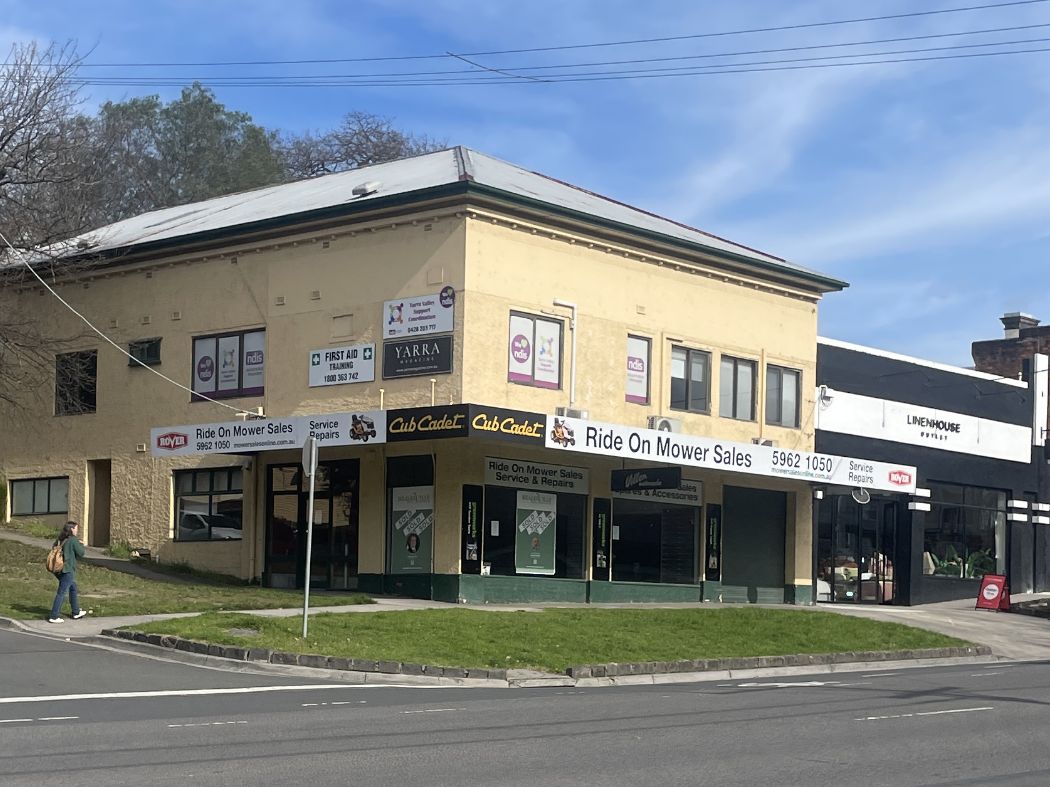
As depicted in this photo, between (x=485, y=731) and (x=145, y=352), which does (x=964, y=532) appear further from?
(x=485, y=731)

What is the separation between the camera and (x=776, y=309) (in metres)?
34.5

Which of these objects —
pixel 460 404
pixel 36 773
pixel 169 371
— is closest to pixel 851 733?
pixel 36 773

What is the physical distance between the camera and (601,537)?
31188mm

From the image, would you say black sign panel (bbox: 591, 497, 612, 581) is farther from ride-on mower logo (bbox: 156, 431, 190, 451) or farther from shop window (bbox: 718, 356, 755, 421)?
ride-on mower logo (bbox: 156, 431, 190, 451)

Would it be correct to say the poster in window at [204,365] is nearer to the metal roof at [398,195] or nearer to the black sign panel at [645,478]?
the metal roof at [398,195]

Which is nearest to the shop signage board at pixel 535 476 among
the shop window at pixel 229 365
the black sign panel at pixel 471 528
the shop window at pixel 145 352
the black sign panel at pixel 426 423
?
the black sign panel at pixel 471 528

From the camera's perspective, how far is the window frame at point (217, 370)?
31125mm

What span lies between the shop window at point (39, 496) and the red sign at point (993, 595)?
21917 mm

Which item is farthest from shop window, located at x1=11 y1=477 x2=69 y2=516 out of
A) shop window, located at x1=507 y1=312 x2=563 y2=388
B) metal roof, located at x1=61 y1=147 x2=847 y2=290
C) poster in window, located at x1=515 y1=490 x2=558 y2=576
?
shop window, located at x1=507 y1=312 x2=563 y2=388

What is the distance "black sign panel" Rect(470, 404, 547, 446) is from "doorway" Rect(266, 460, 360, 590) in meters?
4.75

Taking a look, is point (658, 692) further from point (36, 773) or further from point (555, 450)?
point (555, 450)

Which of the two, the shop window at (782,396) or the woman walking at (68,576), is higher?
the shop window at (782,396)

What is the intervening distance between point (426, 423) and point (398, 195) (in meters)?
4.75

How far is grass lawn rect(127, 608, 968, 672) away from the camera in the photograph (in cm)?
1977
